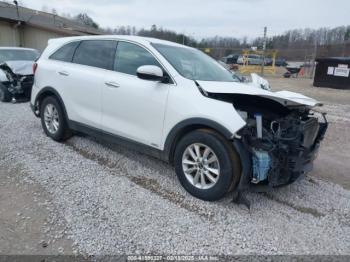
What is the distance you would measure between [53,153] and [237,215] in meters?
2.99

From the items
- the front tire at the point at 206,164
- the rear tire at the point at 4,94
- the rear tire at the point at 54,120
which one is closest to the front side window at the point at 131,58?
the front tire at the point at 206,164

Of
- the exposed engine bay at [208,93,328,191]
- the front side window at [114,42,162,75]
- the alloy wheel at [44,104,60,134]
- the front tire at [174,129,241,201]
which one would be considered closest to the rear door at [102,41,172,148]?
the front side window at [114,42,162,75]

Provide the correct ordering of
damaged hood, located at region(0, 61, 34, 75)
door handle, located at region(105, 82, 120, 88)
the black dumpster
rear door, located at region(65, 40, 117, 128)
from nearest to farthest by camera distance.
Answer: door handle, located at region(105, 82, 120, 88) → rear door, located at region(65, 40, 117, 128) → damaged hood, located at region(0, 61, 34, 75) → the black dumpster

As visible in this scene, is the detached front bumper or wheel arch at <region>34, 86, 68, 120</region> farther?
wheel arch at <region>34, 86, 68, 120</region>

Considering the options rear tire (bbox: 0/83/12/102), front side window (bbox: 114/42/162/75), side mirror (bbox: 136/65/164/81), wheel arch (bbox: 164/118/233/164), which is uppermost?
front side window (bbox: 114/42/162/75)

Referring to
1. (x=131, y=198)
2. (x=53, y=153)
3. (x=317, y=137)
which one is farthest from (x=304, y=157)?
(x=53, y=153)

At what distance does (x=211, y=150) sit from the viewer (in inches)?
134

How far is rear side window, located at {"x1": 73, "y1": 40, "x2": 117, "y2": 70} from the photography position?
446 centimetres

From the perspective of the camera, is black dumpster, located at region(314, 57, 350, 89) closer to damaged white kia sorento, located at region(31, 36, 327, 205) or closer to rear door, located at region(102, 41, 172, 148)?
damaged white kia sorento, located at region(31, 36, 327, 205)

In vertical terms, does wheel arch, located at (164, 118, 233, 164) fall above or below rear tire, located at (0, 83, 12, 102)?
above

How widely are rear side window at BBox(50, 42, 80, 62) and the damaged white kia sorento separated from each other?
0.10 meters

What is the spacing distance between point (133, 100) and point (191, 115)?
895 millimetres

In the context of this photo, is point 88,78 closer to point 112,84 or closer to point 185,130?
point 112,84

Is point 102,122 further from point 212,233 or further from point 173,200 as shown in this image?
point 212,233
